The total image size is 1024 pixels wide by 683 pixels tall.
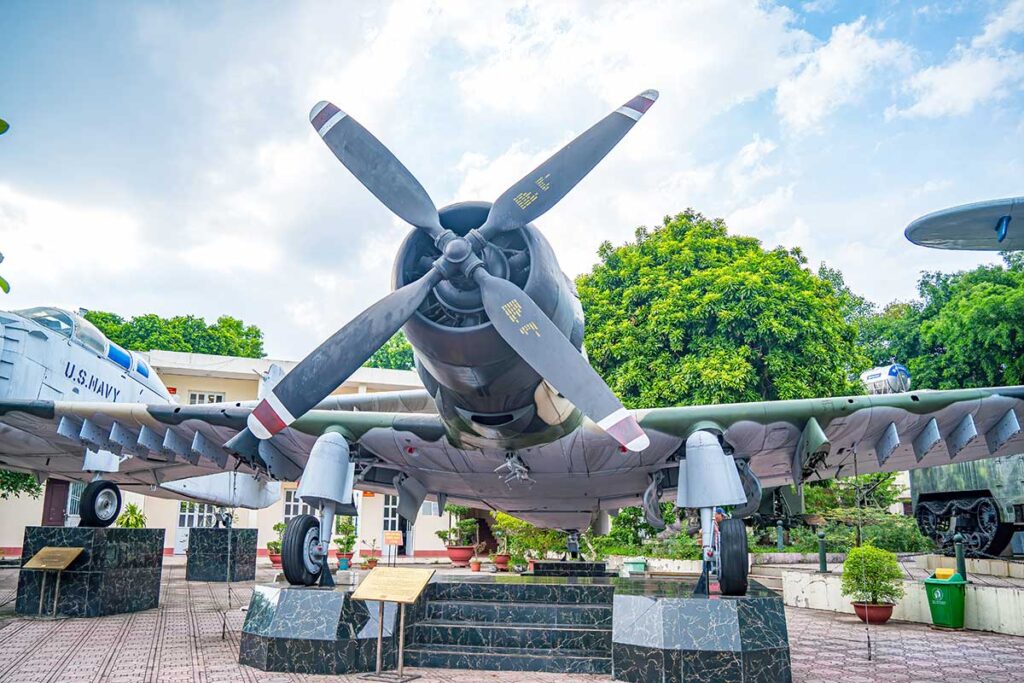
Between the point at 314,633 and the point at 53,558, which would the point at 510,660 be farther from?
the point at 53,558

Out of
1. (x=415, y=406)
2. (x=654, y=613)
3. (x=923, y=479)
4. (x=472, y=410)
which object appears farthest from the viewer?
(x=923, y=479)

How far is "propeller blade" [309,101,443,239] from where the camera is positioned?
7.02 m

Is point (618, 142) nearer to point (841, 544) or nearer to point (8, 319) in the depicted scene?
point (8, 319)

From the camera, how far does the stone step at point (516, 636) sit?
Result: 7.55 metres

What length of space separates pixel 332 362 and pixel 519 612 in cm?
366

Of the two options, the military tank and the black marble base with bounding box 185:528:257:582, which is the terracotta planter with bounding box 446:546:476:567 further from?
the military tank

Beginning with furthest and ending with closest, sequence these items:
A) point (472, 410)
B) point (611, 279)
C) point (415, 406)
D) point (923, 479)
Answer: point (611, 279) < point (923, 479) < point (415, 406) < point (472, 410)

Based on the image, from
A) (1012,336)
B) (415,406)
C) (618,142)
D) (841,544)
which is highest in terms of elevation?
(1012,336)

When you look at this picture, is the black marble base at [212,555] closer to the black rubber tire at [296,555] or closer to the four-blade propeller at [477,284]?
the black rubber tire at [296,555]

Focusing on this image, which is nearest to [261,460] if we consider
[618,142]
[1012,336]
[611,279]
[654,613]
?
[654,613]

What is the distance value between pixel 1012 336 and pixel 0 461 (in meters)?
31.4

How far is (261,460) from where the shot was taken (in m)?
9.91

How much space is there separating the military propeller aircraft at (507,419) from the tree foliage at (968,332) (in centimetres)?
1972

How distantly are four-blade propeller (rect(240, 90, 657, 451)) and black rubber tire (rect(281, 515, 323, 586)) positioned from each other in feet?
5.40
